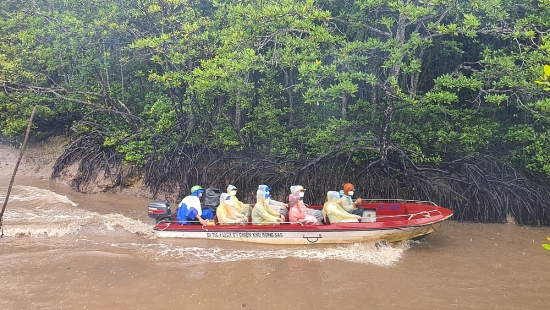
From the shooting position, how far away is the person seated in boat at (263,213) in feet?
24.6

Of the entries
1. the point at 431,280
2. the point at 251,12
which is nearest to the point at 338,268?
the point at 431,280

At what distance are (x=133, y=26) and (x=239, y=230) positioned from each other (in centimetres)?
692

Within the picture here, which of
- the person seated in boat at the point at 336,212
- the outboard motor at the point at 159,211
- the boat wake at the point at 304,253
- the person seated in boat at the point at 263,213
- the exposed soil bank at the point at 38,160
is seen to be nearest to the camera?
the boat wake at the point at 304,253

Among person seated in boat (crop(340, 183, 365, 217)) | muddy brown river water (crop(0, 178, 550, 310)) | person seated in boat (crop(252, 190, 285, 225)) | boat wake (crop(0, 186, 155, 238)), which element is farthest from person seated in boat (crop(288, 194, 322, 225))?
boat wake (crop(0, 186, 155, 238))

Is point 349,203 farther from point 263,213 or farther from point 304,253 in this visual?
point 263,213

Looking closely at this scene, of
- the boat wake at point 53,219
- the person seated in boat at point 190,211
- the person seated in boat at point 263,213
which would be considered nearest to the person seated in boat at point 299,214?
the person seated in boat at point 263,213

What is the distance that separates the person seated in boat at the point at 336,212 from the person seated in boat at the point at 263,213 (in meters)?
0.87

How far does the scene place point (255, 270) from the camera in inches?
241

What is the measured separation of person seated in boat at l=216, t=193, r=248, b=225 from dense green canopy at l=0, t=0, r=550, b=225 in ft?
6.98

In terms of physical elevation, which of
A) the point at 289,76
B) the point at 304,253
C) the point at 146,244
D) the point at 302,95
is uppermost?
the point at 289,76

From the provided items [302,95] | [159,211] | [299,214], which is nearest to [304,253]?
[299,214]

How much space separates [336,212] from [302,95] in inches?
149

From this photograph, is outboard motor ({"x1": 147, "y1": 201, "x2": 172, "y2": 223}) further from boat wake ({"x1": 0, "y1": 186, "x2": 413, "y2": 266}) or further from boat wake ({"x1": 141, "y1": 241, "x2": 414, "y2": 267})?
boat wake ({"x1": 141, "y1": 241, "x2": 414, "y2": 267})

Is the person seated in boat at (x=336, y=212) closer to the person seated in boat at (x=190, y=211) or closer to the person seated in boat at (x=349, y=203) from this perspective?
the person seated in boat at (x=349, y=203)
